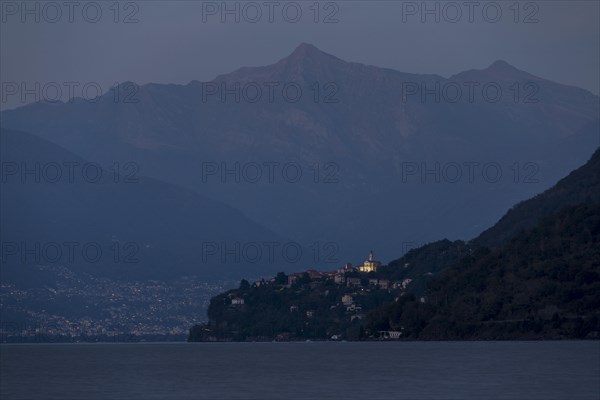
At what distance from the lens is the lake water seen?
300 ft

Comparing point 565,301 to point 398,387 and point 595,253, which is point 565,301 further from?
point 398,387

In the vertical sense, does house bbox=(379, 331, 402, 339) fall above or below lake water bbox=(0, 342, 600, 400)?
above

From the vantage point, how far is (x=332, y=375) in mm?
113875

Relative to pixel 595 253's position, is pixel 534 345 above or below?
below

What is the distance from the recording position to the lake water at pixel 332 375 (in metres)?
91.3

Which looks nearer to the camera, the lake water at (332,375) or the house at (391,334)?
the lake water at (332,375)

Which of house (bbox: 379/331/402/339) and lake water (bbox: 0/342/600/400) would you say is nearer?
lake water (bbox: 0/342/600/400)

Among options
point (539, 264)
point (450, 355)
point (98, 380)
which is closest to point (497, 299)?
point (539, 264)

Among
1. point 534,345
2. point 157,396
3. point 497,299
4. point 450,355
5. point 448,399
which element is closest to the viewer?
point 448,399

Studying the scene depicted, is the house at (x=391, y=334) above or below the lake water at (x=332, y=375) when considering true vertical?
above

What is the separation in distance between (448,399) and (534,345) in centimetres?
7597

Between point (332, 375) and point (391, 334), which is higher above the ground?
point (391, 334)

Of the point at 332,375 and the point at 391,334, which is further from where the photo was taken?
the point at 391,334

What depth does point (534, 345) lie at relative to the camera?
158 meters
